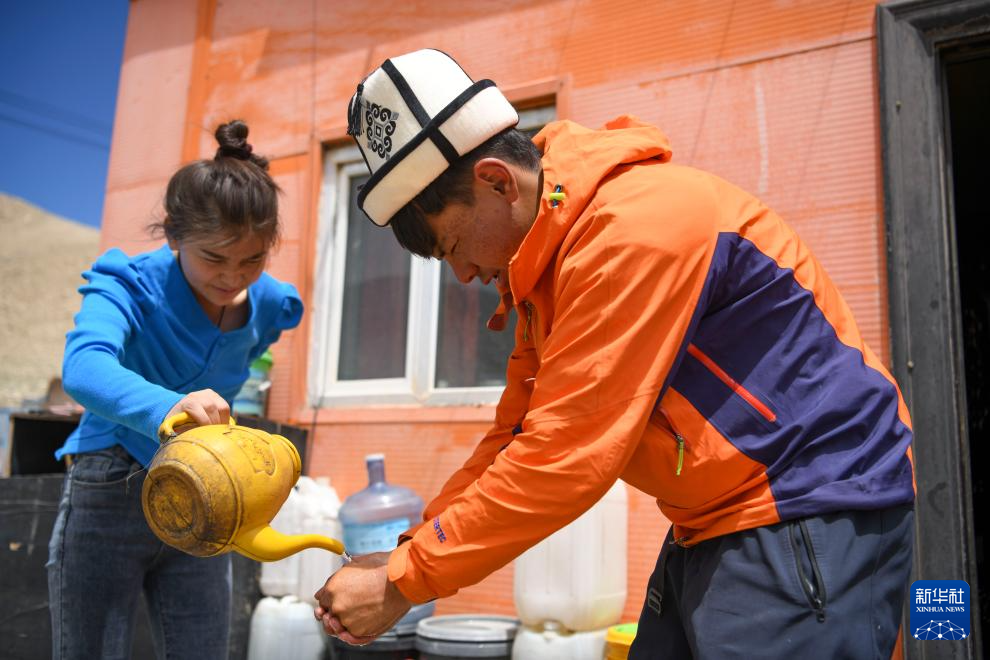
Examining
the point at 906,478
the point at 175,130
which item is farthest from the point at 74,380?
the point at 175,130

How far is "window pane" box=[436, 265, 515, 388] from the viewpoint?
412 centimetres

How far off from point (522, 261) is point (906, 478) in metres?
0.73

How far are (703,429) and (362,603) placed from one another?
0.65 metres

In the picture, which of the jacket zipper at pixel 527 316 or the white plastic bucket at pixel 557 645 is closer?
the jacket zipper at pixel 527 316

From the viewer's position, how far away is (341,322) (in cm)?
461

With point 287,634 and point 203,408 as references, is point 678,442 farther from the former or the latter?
point 287,634

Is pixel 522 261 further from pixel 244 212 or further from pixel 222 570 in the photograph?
pixel 222 570

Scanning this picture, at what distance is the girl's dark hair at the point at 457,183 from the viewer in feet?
5.31

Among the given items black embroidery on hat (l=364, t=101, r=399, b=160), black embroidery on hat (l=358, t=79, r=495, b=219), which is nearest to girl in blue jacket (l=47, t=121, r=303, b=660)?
black embroidery on hat (l=364, t=101, r=399, b=160)

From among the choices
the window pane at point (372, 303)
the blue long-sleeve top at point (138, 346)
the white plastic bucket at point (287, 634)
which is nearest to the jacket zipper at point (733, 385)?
the blue long-sleeve top at point (138, 346)

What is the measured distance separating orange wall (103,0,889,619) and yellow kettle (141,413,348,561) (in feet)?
7.13

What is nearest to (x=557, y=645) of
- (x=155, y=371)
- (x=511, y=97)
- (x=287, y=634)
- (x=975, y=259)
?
(x=287, y=634)

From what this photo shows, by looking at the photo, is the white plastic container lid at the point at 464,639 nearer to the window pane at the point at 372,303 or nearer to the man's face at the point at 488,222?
the window pane at the point at 372,303

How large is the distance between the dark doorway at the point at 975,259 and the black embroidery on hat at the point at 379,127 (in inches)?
140
